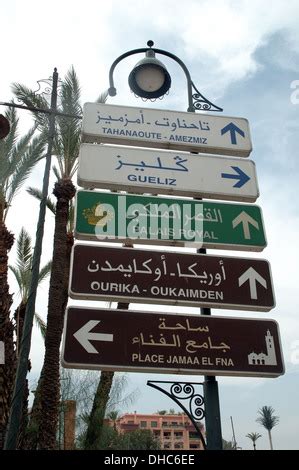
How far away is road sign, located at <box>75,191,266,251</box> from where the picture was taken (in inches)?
189

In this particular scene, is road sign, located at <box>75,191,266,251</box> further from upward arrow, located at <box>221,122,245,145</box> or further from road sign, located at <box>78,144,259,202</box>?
upward arrow, located at <box>221,122,245,145</box>

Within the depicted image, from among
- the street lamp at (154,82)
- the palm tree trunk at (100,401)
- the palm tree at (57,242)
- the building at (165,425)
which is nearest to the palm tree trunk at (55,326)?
the palm tree at (57,242)

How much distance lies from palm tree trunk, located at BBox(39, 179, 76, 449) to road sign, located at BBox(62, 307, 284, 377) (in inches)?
366

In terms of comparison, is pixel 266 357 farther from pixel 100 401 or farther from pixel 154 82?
pixel 100 401

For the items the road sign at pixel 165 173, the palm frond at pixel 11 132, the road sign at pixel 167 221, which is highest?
the palm frond at pixel 11 132

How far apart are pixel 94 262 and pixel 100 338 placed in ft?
2.42

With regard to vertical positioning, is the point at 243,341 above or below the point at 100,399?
below

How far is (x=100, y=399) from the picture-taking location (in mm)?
15719

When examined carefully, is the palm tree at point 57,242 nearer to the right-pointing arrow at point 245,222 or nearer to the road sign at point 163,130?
the road sign at point 163,130

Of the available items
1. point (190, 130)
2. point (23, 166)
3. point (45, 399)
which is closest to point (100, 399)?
point (45, 399)

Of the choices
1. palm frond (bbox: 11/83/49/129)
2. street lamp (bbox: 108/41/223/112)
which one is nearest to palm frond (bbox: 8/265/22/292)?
palm frond (bbox: 11/83/49/129)

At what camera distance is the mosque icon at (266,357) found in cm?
439
